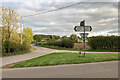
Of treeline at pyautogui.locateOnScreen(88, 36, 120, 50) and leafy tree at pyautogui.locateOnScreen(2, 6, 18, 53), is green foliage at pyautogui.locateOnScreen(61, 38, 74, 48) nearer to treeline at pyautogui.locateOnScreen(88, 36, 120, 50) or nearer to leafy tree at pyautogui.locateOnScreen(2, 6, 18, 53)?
treeline at pyautogui.locateOnScreen(88, 36, 120, 50)

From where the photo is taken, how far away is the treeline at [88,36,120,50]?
19.1m

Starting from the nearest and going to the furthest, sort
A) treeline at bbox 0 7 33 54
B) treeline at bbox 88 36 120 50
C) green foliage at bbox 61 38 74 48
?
treeline at bbox 0 7 33 54 < treeline at bbox 88 36 120 50 < green foliage at bbox 61 38 74 48

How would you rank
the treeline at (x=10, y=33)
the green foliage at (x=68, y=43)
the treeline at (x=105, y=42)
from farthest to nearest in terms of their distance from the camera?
the green foliage at (x=68, y=43) < the treeline at (x=105, y=42) < the treeline at (x=10, y=33)

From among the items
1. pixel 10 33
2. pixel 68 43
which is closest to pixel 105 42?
pixel 68 43

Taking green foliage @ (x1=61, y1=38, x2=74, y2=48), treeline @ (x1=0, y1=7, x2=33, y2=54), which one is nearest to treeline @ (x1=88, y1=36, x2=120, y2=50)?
green foliage @ (x1=61, y1=38, x2=74, y2=48)

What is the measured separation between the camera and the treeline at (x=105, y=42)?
1909 centimetres

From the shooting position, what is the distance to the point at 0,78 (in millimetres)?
4578

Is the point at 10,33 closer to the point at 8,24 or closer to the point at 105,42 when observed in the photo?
the point at 8,24

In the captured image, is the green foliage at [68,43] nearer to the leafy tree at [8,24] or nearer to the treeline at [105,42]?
the treeline at [105,42]

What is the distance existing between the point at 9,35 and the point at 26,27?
9325mm

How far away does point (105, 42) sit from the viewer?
776 inches

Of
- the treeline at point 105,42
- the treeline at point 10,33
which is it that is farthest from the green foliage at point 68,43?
the treeline at point 10,33

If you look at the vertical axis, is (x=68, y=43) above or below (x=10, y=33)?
below

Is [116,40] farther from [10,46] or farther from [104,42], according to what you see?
[10,46]
